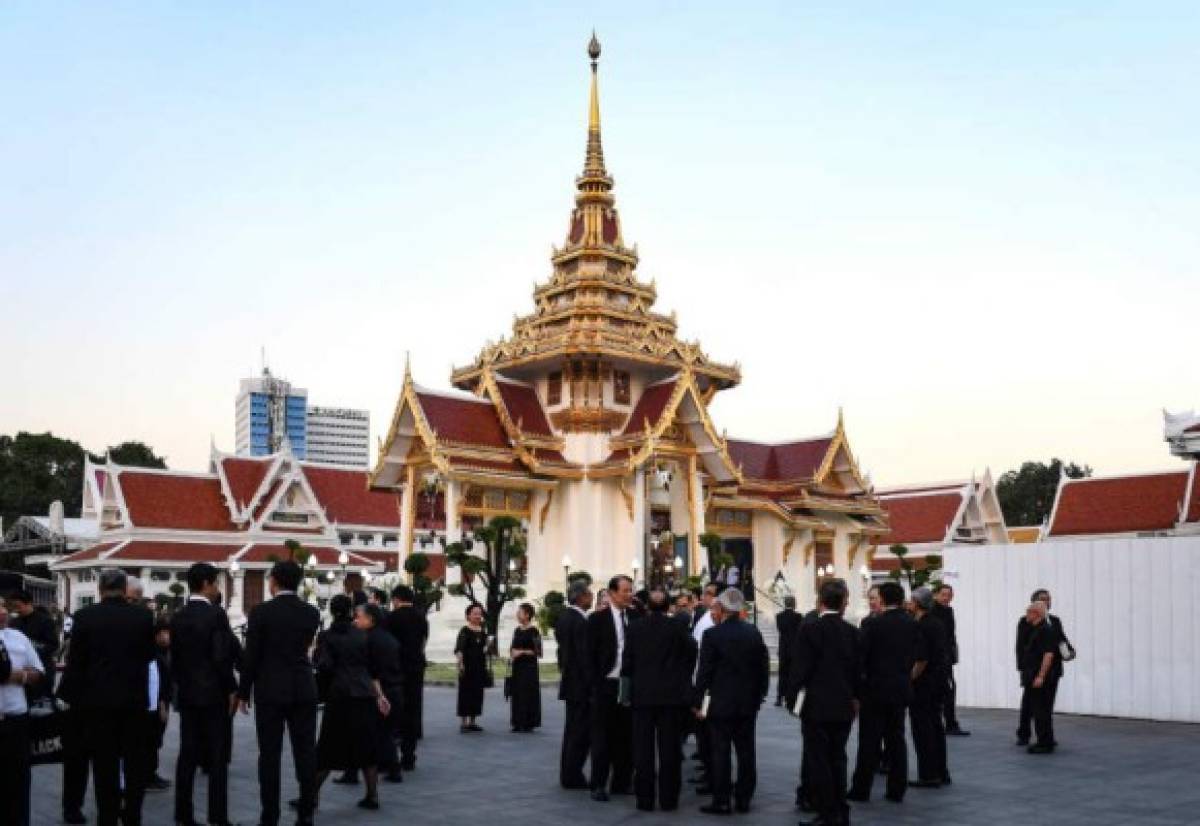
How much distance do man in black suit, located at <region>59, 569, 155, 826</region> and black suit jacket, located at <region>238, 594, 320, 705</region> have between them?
2.28 feet

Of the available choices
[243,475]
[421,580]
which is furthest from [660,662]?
[243,475]

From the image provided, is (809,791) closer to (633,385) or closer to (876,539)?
(633,385)

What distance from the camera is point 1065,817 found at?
30.1 feet

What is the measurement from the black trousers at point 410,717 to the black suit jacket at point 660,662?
9.21ft

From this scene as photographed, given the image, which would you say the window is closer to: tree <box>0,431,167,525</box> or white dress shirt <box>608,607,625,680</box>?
white dress shirt <box>608,607,625,680</box>

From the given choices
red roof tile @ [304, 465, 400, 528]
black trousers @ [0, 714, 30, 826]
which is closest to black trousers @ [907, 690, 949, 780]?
black trousers @ [0, 714, 30, 826]

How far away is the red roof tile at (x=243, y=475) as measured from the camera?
49.2 metres

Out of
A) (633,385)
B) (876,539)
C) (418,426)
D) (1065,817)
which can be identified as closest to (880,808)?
(1065,817)

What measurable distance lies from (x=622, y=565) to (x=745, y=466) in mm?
8199

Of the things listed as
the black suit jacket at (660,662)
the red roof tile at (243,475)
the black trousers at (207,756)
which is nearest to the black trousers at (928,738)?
the black suit jacket at (660,662)

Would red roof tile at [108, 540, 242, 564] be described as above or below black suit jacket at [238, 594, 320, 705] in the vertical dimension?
below

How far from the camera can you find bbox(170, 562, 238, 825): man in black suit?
28.4 ft

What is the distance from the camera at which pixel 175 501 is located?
158ft

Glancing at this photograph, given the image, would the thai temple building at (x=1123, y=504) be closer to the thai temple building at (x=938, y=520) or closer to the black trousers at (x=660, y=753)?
the thai temple building at (x=938, y=520)
